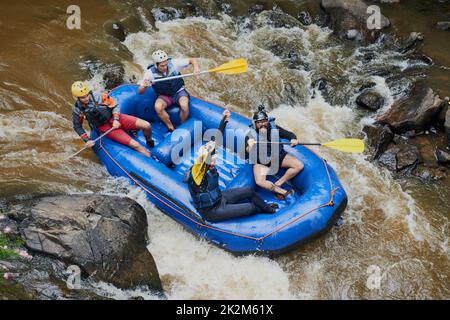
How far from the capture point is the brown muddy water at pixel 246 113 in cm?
481

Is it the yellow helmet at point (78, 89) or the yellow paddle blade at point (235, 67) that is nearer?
the yellow helmet at point (78, 89)

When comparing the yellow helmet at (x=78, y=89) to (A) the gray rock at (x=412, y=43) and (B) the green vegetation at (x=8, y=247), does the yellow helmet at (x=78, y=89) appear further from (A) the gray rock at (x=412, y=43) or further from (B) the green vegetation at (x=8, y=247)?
(A) the gray rock at (x=412, y=43)

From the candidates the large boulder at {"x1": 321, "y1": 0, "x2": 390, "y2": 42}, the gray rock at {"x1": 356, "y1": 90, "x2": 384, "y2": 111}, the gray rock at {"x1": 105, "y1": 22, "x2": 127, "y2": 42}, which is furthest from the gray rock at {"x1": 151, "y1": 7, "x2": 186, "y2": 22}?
the gray rock at {"x1": 356, "y1": 90, "x2": 384, "y2": 111}

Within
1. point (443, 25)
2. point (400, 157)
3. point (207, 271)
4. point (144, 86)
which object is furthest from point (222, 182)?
point (443, 25)

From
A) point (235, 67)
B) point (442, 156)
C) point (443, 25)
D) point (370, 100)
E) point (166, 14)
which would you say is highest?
point (235, 67)

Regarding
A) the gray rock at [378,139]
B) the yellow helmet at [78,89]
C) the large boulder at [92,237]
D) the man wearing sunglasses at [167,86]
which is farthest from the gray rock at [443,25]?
the large boulder at [92,237]

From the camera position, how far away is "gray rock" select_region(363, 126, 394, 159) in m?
6.28

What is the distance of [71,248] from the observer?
4344 millimetres

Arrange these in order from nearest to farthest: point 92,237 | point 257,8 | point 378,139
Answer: point 92,237 < point 378,139 < point 257,8

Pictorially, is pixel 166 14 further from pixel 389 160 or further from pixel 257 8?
pixel 389 160

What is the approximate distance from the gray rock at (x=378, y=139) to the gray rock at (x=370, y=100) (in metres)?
0.48

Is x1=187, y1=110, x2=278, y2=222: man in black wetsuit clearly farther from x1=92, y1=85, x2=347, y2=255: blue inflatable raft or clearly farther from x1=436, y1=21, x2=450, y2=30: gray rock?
x1=436, y1=21, x2=450, y2=30: gray rock

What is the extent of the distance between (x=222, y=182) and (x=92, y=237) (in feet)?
5.45

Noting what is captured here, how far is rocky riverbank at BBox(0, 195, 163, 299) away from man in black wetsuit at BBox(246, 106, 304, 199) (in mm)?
1498
